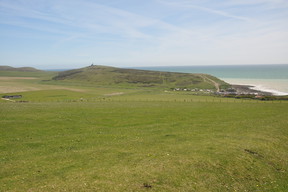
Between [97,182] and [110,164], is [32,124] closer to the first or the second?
[110,164]

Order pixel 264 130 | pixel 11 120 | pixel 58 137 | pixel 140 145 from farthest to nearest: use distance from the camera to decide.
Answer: pixel 11 120 < pixel 264 130 < pixel 58 137 < pixel 140 145

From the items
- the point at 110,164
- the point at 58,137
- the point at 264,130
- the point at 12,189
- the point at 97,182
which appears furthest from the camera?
the point at 264,130

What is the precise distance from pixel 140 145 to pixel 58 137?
486 inches

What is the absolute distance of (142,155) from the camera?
2267cm

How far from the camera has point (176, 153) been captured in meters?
23.0

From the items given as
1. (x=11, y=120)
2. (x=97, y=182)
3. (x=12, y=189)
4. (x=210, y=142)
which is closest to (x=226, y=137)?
(x=210, y=142)

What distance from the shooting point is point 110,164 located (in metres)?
20.3

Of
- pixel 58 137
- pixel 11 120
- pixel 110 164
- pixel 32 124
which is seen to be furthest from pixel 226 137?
pixel 11 120

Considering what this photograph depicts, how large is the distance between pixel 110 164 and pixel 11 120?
1083 inches

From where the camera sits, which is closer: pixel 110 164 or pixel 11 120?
pixel 110 164

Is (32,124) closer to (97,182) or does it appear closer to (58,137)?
(58,137)

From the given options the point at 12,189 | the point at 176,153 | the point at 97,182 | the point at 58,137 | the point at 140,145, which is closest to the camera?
the point at 12,189

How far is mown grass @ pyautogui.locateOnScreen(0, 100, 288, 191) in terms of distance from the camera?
1723 centimetres

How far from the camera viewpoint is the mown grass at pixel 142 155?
17.2 meters
